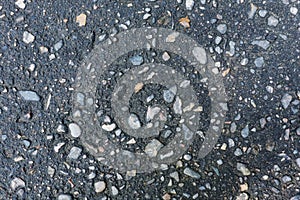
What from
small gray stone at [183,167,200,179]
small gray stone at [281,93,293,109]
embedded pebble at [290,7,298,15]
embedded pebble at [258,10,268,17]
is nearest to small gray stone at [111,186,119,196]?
small gray stone at [183,167,200,179]

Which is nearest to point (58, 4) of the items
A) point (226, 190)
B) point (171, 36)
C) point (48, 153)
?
point (171, 36)

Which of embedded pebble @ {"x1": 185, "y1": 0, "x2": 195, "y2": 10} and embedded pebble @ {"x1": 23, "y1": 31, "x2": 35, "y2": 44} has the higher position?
embedded pebble @ {"x1": 185, "y1": 0, "x2": 195, "y2": 10}

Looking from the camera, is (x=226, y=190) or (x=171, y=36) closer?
(x=226, y=190)

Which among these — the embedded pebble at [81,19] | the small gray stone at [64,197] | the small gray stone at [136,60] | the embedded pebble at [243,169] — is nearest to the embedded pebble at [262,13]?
the small gray stone at [136,60]

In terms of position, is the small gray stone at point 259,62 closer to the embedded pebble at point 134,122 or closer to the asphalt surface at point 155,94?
the asphalt surface at point 155,94

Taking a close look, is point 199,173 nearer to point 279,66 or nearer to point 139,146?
point 139,146

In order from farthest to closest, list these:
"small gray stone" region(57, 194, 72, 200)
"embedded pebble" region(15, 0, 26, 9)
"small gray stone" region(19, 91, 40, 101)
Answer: "embedded pebble" region(15, 0, 26, 9), "small gray stone" region(19, 91, 40, 101), "small gray stone" region(57, 194, 72, 200)

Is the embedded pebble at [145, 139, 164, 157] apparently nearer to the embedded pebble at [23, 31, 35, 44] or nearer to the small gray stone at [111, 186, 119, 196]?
the small gray stone at [111, 186, 119, 196]

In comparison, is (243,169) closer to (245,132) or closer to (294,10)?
(245,132)
